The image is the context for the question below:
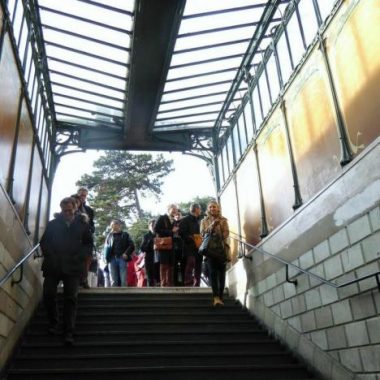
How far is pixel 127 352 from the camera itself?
539cm

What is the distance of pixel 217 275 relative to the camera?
7023mm

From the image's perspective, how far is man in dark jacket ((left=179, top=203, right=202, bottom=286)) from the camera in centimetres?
816

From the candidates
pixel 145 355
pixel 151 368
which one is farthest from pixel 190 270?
pixel 151 368

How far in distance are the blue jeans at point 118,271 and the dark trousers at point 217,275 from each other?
7.09 feet

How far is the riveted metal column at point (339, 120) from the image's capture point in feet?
16.0

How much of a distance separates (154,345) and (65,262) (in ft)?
4.93

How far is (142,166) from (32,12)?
19522 millimetres

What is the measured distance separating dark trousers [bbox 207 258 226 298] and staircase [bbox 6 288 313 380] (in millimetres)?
279

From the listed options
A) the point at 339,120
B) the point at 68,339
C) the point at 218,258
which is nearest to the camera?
the point at 339,120

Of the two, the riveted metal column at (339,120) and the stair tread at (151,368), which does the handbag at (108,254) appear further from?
the riveted metal column at (339,120)

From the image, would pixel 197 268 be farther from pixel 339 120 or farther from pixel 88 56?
pixel 88 56

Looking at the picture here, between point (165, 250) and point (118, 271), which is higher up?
point (165, 250)

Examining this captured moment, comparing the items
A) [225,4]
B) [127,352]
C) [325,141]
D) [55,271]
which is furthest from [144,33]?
[127,352]

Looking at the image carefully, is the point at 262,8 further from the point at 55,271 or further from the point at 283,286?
→ the point at 55,271
